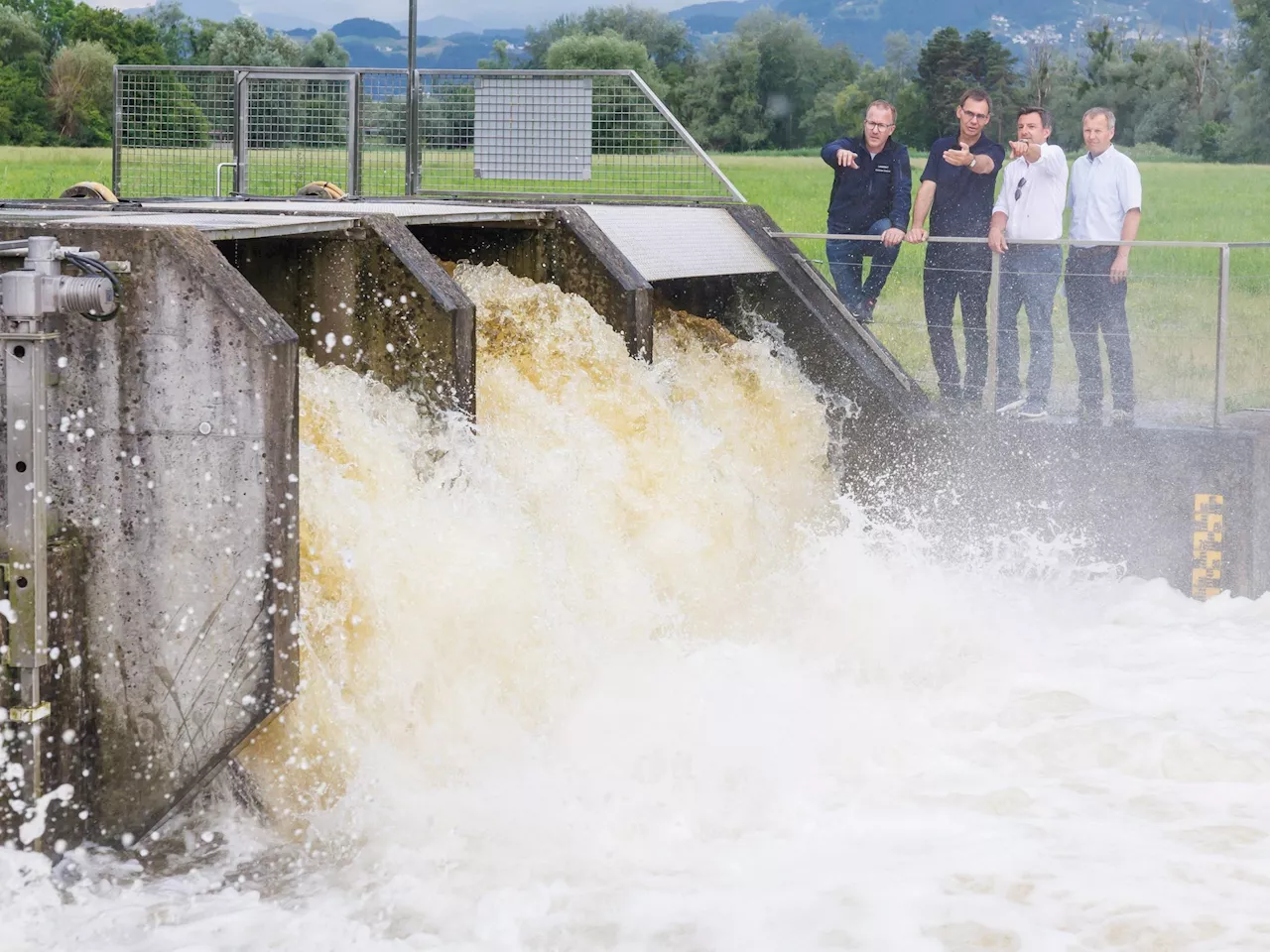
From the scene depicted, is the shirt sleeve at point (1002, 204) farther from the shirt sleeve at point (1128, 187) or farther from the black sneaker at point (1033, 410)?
the black sneaker at point (1033, 410)

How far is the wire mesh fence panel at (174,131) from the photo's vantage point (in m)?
12.2

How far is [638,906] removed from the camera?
18.3 ft

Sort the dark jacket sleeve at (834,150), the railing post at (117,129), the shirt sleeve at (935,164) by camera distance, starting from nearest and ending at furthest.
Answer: the shirt sleeve at (935,164), the dark jacket sleeve at (834,150), the railing post at (117,129)

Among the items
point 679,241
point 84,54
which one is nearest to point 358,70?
point 679,241

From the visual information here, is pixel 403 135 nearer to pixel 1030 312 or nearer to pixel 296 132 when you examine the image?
pixel 296 132

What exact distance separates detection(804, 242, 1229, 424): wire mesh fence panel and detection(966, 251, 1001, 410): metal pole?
27 millimetres

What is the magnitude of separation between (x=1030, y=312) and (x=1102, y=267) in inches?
19.4

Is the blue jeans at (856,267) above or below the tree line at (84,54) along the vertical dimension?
below

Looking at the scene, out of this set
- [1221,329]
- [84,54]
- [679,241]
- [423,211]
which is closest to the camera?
[423,211]

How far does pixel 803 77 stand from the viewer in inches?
2670

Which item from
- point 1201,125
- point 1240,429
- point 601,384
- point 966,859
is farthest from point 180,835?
point 1201,125

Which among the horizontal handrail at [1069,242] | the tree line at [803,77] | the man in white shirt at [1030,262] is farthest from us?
the tree line at [803,77]

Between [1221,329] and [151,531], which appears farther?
[1221,329]

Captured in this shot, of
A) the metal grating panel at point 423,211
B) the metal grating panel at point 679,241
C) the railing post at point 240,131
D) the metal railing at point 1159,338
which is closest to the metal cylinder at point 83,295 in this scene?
the metal grating panel at point 423,211
